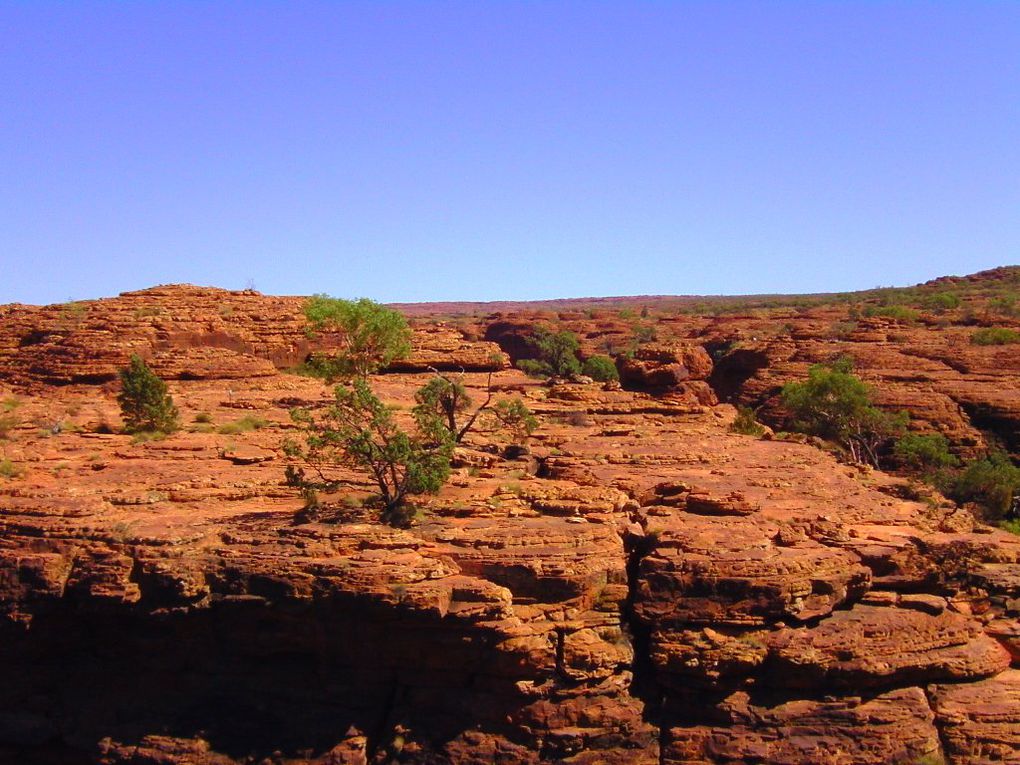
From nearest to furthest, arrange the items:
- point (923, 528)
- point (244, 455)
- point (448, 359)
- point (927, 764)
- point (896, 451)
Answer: point (927, 764), point (923, 528), point (244, 455), point (896, 451), point (448, 359)

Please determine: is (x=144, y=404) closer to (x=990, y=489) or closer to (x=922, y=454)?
(x=990, y=489)

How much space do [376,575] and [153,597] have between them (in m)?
3.63

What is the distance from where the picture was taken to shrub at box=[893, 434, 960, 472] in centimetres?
2820

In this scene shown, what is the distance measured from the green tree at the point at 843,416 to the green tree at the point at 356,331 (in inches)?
578

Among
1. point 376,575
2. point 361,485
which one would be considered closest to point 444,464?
point 361,485

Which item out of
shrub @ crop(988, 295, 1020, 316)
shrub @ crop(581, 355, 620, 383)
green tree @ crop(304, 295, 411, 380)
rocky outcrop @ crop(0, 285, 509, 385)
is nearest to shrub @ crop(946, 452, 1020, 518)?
rocky outcrop @ crop(0, 285, 509, 385)

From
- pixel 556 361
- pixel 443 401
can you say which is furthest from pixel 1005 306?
pixel 443 401

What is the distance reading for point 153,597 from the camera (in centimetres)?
1348

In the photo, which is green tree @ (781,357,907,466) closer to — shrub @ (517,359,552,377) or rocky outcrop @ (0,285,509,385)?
rocky outcrop @ (0,285,509,385)

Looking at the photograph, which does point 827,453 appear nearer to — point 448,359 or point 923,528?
point 923,528

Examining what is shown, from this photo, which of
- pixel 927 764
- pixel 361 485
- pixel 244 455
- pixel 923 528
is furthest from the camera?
pixel 244 455

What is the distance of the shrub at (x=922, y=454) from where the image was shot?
28203mm

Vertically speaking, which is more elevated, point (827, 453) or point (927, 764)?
point (827, 453)

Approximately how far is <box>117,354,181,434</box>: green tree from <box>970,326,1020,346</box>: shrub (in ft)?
127
